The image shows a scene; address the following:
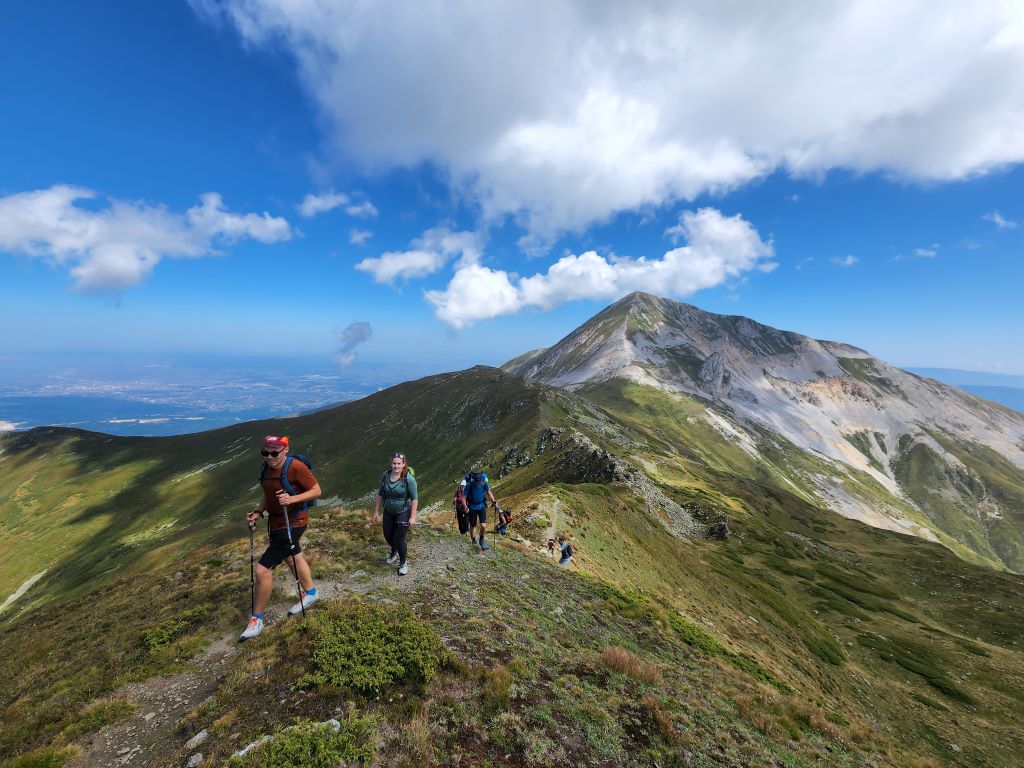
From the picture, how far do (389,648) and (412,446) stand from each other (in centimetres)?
11483

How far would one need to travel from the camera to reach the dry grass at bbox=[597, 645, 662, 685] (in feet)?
42.5

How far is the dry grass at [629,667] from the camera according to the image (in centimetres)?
1295

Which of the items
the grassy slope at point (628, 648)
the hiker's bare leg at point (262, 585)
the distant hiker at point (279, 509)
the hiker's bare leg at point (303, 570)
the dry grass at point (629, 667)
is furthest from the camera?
the dry grass at point (629, 667)

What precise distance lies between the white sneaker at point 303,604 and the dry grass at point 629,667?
29.3ft

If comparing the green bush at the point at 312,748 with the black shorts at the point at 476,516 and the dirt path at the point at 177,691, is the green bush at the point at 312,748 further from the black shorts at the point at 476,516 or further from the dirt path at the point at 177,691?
the black shorts at the point at 476,516

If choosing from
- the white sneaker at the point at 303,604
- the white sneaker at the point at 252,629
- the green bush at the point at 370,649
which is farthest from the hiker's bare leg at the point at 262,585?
the green bush at the point at 370,649

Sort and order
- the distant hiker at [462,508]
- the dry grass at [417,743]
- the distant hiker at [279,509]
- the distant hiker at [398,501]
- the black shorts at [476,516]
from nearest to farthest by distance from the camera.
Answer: the dry grass at [417,743], the distant hiker at [279,509], the distant hiker at [398,501], the distant hiker at [462,508], the black shorts at [476,516]

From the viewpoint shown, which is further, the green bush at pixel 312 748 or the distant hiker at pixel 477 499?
the distant hiker at pixel 477 499

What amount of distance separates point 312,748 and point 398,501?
814 centimetres

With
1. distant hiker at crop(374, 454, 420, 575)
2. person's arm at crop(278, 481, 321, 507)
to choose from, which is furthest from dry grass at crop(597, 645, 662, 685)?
person's arm at crop(278, 481, 321, 507)

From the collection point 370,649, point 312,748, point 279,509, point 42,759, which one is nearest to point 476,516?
point 370,649

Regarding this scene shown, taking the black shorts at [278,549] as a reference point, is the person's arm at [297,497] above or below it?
above

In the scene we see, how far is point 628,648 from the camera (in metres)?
15.9

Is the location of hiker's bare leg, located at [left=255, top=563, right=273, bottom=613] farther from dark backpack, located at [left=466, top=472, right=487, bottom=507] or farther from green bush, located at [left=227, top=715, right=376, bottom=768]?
dark backpack, located at [left=466, top=472, right=487, bottom=507]
